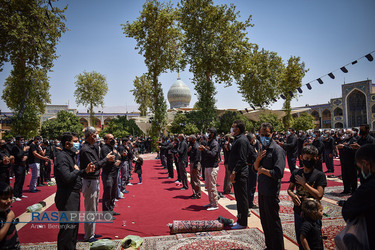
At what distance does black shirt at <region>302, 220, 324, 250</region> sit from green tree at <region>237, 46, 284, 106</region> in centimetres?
2865

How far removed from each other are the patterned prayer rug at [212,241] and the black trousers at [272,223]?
0.52 meters

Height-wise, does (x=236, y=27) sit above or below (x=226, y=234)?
above

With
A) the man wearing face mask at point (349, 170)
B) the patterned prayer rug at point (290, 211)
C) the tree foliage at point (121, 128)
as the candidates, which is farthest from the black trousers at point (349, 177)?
the tree foliage at point (121, 128)

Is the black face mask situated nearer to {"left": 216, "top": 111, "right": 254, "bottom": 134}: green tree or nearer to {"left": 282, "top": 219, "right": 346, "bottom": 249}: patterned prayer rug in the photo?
{"left": 282, "top": 219, "right": 346, "bottom": 249}: patterned prayer rug

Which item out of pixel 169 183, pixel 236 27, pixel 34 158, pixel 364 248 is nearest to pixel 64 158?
pixel 364 248

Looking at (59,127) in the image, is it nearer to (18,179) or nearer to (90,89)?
(90,89)

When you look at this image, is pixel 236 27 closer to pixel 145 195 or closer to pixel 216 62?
pixel 216 62

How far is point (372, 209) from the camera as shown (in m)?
1.77

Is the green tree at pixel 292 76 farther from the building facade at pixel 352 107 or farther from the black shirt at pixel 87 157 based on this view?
the black shirt at pixel 87 157

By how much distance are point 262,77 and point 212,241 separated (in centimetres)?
2928

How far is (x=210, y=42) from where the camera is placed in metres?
24.4

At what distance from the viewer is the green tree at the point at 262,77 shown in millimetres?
30266

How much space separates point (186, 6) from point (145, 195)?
72.3 feet

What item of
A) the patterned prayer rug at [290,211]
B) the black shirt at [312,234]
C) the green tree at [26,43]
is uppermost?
the green tree at [26,43]
